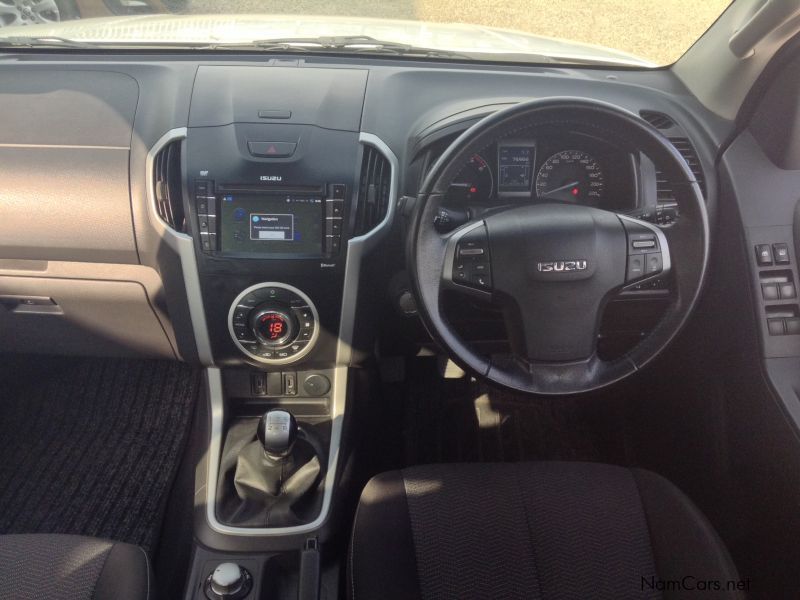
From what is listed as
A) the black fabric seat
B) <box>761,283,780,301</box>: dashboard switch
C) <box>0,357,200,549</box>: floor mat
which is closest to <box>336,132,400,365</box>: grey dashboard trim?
the black fabric seat

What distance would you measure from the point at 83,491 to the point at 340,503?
99 centimetres

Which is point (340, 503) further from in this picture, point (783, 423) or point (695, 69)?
point (695, 69)

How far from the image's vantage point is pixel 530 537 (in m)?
1.44

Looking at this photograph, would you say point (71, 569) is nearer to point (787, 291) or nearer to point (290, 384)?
point (290, 384)

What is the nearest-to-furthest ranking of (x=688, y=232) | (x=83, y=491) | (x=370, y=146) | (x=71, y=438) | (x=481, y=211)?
1. (x=688, y=232)
2. (x=481, y=211)
3. (x=370, y=146)
4. (x=83, y=491)
5. (x=71, y=438)

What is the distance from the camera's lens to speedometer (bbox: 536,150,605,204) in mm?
1609

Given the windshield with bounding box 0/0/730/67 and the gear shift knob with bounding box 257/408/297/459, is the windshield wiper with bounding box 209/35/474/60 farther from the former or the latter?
the gear shift knob with bounding box 257/408/297/459

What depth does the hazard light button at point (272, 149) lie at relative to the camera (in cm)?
160

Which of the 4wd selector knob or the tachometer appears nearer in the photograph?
the tachometer

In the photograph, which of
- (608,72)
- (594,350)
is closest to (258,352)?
(594,350)

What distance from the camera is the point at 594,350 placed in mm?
1435

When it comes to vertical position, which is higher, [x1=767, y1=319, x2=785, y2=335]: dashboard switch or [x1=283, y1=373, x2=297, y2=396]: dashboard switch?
[x1=767, y1=319, x2=785, y2=335]: dashboard switch

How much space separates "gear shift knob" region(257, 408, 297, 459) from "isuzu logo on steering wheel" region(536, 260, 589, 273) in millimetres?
701

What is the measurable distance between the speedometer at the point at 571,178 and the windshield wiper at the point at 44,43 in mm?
1278
